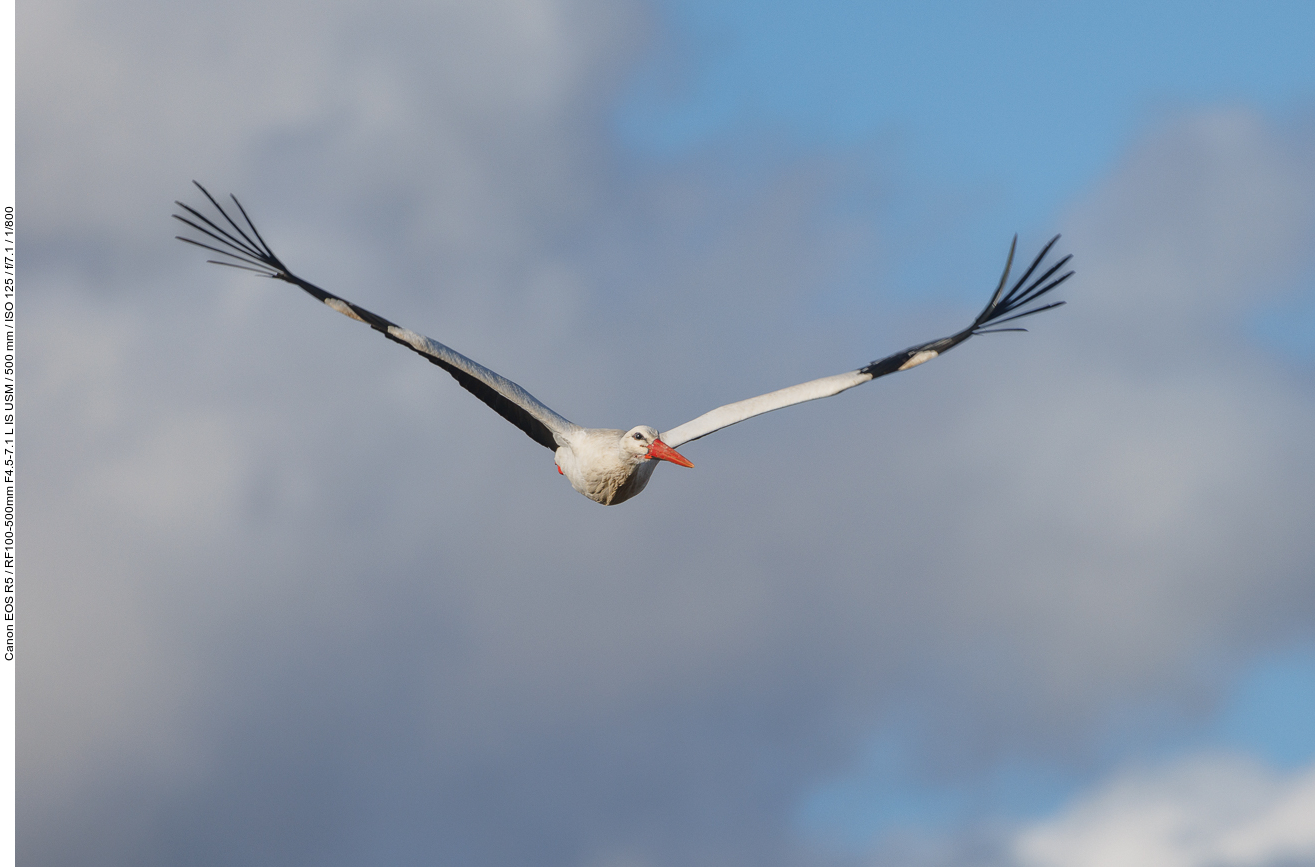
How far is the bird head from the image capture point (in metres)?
26.8

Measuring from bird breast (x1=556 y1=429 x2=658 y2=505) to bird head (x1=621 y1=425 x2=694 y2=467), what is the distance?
0.12 m

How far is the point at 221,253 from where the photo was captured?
26.4 meters

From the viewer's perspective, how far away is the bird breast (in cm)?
2710

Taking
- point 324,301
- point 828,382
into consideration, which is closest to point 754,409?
point 828,382

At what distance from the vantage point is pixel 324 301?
26875mm

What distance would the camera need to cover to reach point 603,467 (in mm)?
27156

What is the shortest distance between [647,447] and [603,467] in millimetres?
880

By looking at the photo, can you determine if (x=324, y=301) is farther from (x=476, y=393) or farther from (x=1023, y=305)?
(x=1023, y=305)

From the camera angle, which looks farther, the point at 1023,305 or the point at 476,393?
the point at 476,393

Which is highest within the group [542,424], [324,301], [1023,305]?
[324,301]

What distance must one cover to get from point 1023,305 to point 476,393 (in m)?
9.68

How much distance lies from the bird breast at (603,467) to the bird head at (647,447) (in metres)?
0.12

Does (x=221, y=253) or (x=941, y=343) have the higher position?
(x=221, y=253)

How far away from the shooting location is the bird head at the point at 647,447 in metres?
26.8
